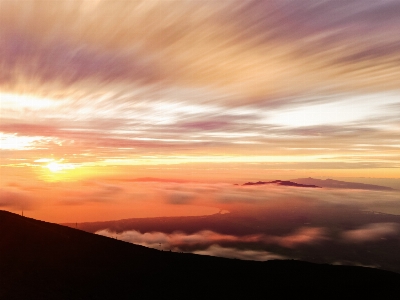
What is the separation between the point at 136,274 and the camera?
35.0m

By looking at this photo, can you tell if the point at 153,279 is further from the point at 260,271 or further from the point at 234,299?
the point at 260,271

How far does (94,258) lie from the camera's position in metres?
37.7

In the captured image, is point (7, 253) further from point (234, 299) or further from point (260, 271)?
point (260, 271)

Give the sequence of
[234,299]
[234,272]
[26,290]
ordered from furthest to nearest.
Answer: [234,272]
[234,299]
[26,290]

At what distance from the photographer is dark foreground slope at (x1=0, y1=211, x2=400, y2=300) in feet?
95.8

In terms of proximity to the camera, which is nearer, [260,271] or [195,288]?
[195,288]

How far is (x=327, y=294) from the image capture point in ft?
107

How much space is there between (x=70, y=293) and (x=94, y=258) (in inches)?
410

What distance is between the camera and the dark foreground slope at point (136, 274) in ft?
95.8

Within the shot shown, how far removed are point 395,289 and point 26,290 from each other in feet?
124

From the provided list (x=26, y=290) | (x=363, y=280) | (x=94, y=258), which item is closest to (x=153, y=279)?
(x=94, y=258)

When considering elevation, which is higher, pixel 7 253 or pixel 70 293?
pixel 7 253

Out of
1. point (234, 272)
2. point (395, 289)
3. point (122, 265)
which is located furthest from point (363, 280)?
point (122, 265)

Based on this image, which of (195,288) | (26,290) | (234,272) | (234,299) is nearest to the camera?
(26,290)
